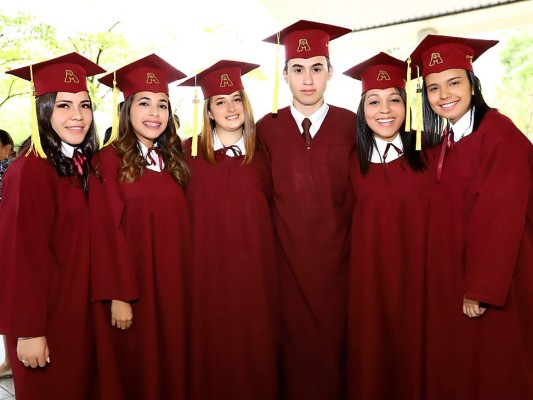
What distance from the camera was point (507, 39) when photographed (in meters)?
15.4

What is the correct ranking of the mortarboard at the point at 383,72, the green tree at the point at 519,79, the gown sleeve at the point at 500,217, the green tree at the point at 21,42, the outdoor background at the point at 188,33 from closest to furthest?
the gown sleeve at the point at 500,217
the mortarboard at the point at 383,72
the outdoor background at the point at 188,33
the green tree at the point at 21,42
the green tree at the point at 519,79

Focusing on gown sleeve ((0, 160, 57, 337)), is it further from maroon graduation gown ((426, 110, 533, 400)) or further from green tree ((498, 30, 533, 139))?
green tree ((498, 30, 533, 139))

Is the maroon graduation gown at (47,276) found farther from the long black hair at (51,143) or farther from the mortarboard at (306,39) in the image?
the mortarboard at (306,39)

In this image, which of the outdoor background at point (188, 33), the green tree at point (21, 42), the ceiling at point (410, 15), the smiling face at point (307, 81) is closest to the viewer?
the smiling face at point (307, 81)

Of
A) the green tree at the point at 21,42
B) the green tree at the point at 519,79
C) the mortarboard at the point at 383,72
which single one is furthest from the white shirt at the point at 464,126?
the green tree at the point at 519,79

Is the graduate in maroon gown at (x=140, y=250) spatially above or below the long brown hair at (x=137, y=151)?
below

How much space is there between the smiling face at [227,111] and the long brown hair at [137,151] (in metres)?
0.28

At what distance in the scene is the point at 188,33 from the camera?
11195mm

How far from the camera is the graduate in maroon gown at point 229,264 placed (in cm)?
313

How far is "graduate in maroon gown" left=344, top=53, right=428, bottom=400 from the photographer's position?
2.91 metres

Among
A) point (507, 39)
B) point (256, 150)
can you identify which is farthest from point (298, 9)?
point (507, 39)

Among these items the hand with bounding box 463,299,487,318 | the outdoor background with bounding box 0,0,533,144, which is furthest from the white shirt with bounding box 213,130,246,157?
Answer: the outdoor background with bounding box 0,0,533,144

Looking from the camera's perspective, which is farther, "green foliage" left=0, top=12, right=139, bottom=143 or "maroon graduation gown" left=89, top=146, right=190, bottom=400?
"green foliage" left=0, top=12, right=139, bottom=143

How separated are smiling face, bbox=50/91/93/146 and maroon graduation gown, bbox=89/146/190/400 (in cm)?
23
